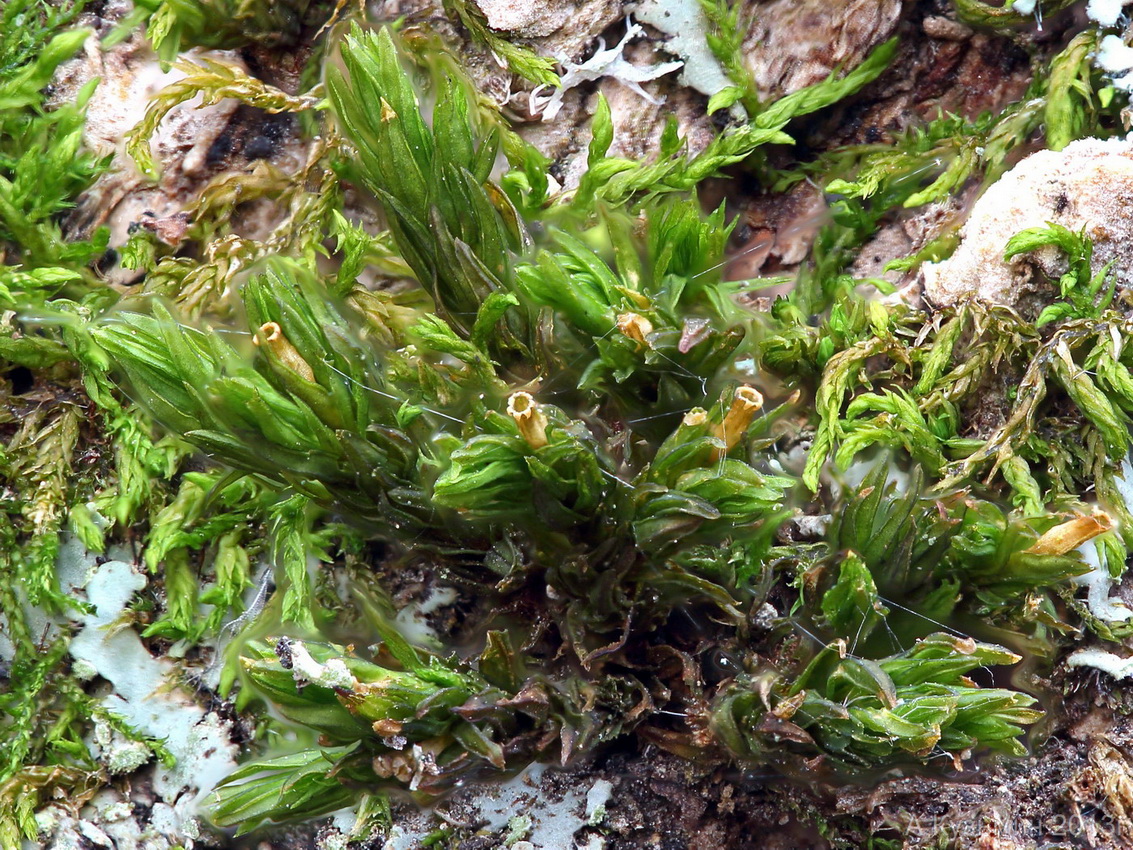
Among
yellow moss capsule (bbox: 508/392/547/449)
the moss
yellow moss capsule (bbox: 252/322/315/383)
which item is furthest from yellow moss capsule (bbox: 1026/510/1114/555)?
yellow moss capsule (bbox: 252/322/315/383)

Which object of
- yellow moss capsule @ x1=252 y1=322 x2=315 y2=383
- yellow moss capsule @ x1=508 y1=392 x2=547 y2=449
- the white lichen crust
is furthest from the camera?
the white lichen crust

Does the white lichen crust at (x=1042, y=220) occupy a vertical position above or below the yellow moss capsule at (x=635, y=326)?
below

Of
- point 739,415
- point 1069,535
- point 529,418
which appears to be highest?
point 529,418

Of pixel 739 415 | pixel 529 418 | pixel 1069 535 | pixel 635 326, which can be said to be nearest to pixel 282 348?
pixel 529 418

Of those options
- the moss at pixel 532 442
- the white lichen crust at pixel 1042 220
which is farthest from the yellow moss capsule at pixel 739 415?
the white lichen crust at pixel 1042 220

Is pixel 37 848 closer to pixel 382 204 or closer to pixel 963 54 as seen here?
pixel 382 204

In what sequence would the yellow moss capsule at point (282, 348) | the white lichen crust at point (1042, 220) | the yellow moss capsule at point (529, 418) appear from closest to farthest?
the yellow moss capsule at point (529, 418), the yellow moss capsule at point (282, 348), the white lichen crust at point (1042, 220)

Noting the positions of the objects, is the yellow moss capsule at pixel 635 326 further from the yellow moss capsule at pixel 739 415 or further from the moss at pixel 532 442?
the yellow moss capsule at pixel 739 415

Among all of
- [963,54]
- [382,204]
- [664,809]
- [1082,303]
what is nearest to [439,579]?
[664,809]

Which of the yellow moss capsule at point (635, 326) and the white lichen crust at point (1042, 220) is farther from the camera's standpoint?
the white lichen crust at point (1042, 220)

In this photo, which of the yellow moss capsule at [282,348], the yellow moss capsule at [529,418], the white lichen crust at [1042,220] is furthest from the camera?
the white lichen crust at [1042,220]

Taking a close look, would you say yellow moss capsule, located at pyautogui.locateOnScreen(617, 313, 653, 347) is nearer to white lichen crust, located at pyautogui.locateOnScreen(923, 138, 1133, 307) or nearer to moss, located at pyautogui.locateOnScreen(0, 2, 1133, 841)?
moss, located at pyautogui.locateOnScreen(0, 2, 1133, 841)

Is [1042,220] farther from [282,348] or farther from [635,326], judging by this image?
[282,348]
